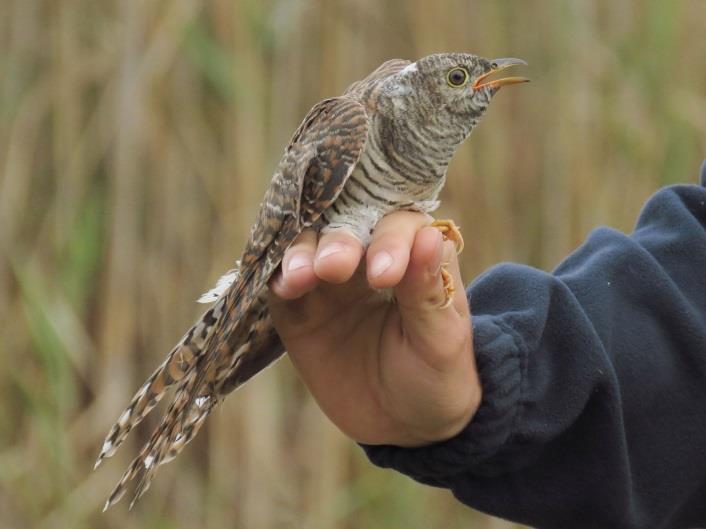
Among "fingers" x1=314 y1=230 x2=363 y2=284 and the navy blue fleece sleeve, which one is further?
the navy blue fleece sleeve

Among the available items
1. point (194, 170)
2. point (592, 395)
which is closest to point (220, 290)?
point (592, 395)

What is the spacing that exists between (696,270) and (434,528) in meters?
1.46

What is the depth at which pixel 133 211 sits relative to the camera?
2.97 m

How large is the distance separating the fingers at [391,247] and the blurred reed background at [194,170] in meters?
1.48

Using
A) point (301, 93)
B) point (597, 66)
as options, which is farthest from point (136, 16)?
point (597, 66)

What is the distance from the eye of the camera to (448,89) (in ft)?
5.68

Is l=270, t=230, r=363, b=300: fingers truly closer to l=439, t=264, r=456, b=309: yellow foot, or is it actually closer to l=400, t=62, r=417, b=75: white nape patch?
l=439, t=264, r=456, b=309: yellow foot

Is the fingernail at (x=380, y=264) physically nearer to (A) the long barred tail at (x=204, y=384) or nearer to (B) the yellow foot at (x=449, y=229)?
(B) the yellow foot at (x=449, y=229)

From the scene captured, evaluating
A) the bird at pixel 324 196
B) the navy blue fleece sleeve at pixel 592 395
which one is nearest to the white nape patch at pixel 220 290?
the bird at pixel 324 196

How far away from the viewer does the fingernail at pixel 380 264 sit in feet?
4.41

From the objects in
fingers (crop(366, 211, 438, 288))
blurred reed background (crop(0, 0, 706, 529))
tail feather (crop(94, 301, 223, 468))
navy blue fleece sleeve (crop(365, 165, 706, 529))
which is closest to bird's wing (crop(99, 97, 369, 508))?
tail feather (crop(94, 301, 223, 468))

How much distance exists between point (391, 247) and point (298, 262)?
131 millimetres

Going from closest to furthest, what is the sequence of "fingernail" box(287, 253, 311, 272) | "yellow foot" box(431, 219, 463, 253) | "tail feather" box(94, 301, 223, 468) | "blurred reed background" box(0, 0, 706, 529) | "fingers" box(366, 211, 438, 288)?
"fingers" box(366, 211, 438, 288) → "fingernail" box(287, 253, 311, 272) → "yellow foot" box(431, 219, 463, 253) → "tail feather" box(94, 301, 223, 468) → "blurred reed background" box(0, 0, 706, 529)

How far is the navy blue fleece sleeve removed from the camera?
1.58 m
